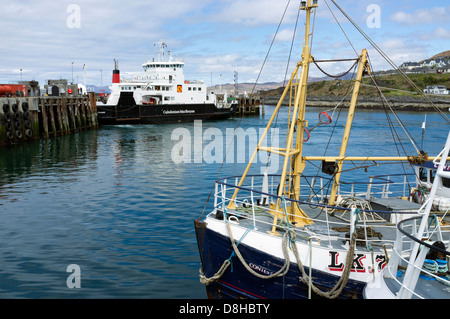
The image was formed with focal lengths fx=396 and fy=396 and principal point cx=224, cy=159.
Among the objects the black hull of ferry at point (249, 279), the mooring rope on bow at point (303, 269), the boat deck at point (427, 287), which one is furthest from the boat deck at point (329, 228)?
the boat deck at point (427, 287)

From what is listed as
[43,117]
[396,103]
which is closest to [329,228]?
[43,117]

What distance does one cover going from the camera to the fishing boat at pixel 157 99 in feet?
212

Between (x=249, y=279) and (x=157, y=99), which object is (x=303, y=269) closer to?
(x=249, y=279)

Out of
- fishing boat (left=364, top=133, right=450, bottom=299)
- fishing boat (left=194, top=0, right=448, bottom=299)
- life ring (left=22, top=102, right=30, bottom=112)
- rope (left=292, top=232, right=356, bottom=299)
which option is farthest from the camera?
life ring (left=22, top=102, right=30, bottom=112)

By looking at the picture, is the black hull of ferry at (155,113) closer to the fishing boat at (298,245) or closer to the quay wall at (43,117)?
the quay wall at (43,117)

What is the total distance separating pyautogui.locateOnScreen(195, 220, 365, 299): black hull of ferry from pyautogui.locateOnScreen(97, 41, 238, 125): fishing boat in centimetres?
5530

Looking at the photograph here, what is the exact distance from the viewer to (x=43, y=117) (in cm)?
4503

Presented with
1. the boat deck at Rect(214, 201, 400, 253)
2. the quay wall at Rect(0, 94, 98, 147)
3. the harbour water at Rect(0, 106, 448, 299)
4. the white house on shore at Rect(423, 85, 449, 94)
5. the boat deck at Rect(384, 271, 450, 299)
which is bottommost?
the harbour water at Rect(0, 106, 448, 299)

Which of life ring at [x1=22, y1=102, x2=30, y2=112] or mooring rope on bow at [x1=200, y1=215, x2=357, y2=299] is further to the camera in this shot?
life ring at [x1=22, y1=102, x2=30, y2=112]

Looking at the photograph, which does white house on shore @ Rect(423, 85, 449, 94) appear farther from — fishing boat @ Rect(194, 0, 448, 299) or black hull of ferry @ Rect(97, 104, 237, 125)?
fishing boat @ Rect(194, 0, 448, 299)

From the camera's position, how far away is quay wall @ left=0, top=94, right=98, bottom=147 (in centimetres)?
3812

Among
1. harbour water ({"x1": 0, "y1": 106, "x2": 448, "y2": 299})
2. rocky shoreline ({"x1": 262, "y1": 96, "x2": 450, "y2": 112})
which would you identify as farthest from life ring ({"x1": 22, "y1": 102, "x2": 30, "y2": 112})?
rocky shoreline ({"x1": 262, "y1": 96, "x2": 450, "y2": 112})

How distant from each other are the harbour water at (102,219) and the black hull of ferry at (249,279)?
43.1 inches

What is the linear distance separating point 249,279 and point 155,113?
59.8 m
